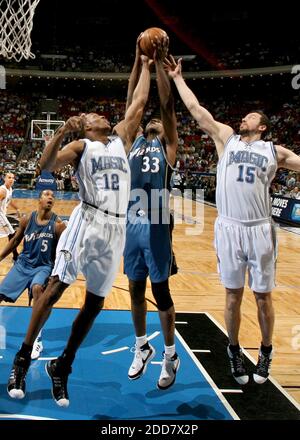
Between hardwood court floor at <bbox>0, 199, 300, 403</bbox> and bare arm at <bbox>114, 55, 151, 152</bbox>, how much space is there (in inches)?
89.3

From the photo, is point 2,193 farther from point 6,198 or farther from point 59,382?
point 59,382

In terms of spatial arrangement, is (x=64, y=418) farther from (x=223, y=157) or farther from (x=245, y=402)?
→ (x=223, y=157)

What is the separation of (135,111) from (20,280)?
195 centimetres

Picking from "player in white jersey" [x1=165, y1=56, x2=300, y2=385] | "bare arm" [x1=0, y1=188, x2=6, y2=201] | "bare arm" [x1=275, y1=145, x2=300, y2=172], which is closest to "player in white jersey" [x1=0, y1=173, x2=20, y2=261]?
"bare arm" [x1=0, y1=188, x2=6, y2=201]

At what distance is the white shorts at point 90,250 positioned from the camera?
3193 millimetres

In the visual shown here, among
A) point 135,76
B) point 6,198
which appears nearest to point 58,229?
point 135,76

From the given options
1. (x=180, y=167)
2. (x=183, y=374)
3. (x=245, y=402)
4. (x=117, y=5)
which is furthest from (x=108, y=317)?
(x=117, y=5)

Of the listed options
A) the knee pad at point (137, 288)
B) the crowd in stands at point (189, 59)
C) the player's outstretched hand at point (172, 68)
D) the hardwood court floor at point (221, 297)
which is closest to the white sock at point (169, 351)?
the knee pad at point (137, 288)

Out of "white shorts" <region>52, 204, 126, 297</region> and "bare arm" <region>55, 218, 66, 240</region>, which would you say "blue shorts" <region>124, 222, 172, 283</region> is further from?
"bare arm" <region>55, 218, 66, 240</region>

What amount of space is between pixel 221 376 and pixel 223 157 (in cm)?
174

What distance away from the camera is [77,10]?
29562 mm

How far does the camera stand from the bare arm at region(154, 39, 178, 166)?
3.42 meters

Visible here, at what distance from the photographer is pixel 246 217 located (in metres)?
3.68

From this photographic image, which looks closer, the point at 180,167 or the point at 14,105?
the point at 180,167
